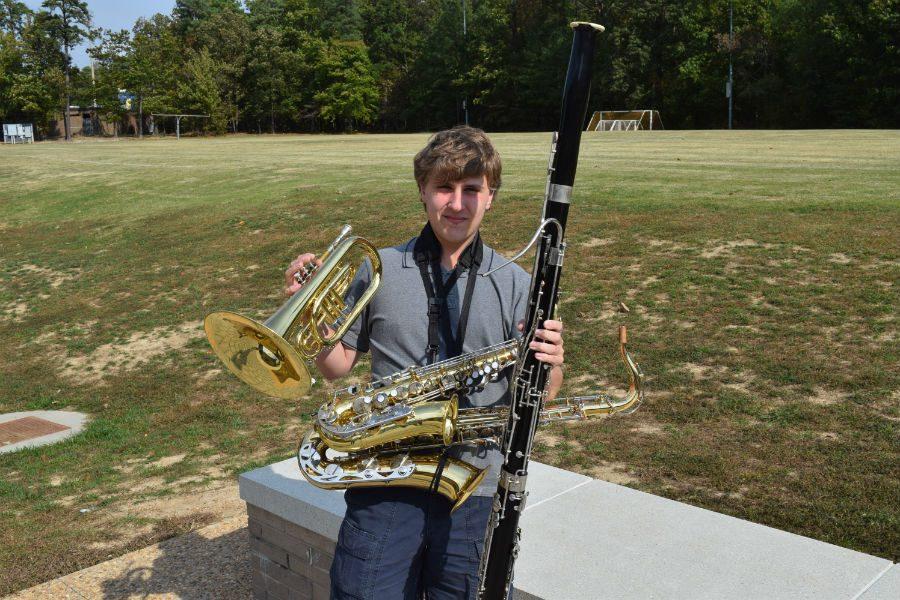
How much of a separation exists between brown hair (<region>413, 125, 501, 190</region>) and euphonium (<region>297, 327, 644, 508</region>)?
600 millimetres

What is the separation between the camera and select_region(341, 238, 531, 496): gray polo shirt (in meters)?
3.03

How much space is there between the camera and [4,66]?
66.1 metres

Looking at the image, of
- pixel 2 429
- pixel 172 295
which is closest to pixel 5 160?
pixel 172 295

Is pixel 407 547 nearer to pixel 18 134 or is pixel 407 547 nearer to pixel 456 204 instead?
pixel 456 204

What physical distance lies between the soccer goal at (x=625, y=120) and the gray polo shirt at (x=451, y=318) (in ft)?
158

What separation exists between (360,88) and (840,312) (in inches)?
2589

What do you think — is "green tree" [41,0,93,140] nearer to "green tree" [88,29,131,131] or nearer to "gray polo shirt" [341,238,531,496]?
"green tree" [88,29,131,131]

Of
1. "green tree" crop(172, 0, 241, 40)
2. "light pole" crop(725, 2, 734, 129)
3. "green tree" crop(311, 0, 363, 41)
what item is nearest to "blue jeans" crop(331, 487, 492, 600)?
"light pole" crop(725, 2, 734, 129)

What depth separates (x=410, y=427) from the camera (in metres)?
2.91

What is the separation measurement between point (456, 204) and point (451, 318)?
0.40m

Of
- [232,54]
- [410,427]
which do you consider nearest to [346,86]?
[232,54]

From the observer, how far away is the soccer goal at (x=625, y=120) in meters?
50.5

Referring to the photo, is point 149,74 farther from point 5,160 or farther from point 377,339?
point 377,339

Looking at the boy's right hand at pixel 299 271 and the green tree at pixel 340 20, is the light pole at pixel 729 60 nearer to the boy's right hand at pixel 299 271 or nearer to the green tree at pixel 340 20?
the green tree at pixel 340 20
